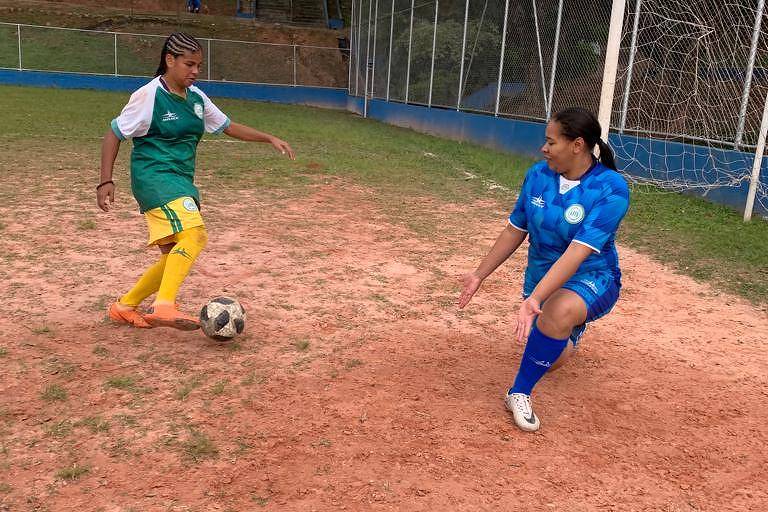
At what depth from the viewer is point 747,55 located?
9.27 m

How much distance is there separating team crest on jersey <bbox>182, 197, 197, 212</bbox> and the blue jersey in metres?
1.92

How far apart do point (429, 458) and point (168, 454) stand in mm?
1112

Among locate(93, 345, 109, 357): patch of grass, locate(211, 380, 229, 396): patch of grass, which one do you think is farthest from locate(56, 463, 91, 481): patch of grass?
locate(93, 345, 109, 357): patch of grass

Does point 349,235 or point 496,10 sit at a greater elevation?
point 496,10

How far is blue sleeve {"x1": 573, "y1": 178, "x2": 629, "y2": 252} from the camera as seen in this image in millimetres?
3148

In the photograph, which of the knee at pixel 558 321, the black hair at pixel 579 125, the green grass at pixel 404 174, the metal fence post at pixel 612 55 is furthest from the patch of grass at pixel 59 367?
the metal fence post at pixel 612 55

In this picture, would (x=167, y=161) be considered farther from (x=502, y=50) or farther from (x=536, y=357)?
(x=502, y=50)

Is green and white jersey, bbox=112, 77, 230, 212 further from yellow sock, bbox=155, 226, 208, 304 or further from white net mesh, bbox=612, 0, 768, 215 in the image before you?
white net mesh, bbox=612, 0, 768, 215

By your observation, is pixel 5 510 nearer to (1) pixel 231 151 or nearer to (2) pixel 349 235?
(2) pixel 349 235

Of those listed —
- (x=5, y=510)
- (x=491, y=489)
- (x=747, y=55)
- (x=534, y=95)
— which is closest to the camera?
(x=5, y=510)

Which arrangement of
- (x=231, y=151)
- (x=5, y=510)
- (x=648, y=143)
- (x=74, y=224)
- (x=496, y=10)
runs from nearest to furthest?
(x=5, y=510)
(x=74, y=224)
(x=648, y=143)
(x=231, y=151)
(x=496, y=10)

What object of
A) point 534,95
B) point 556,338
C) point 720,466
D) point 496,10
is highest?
point 496,10

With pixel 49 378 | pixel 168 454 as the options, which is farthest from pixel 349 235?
pixel 168 454

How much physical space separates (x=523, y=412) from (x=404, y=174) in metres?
8.44
